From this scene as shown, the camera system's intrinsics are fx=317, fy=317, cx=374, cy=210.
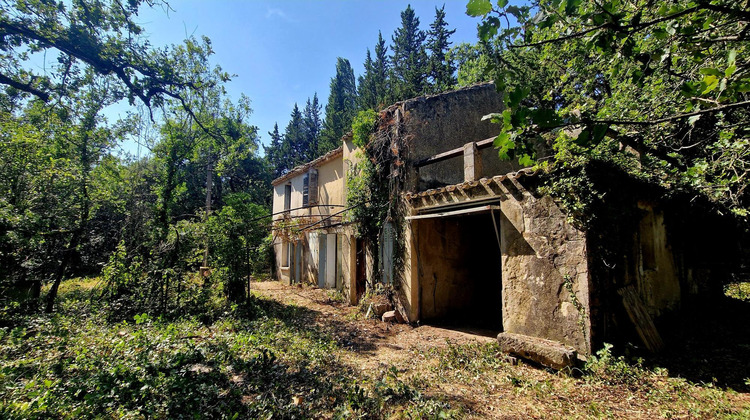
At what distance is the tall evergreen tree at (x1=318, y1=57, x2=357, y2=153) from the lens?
27.1 metres

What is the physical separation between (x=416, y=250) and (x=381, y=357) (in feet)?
9.18

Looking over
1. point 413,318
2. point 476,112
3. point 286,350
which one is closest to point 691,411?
point 413,318

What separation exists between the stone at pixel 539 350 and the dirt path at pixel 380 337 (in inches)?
45.7

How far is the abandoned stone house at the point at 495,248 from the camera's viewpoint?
16.6 ft

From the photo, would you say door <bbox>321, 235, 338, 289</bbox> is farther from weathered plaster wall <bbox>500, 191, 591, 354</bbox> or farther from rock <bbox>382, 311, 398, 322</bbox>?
weathered plaster wall <bbox>500, 191, 591, 354</bbox>

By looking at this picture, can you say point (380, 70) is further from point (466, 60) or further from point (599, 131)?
point (599, 131)

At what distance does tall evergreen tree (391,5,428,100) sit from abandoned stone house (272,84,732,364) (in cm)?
1306

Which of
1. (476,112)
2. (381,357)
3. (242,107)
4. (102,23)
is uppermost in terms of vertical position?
(242,107)

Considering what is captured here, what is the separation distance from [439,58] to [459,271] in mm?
20643

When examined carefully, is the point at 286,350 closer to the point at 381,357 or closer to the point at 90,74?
the point at 381,357

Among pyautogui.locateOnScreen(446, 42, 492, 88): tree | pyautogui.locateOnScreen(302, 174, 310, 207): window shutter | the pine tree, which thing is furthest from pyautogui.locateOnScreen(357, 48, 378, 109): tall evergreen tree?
pyautogui.locateOnScreen(302, 174, 310, 207): window shutter

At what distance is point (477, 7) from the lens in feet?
6.10

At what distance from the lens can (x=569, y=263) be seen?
502cm

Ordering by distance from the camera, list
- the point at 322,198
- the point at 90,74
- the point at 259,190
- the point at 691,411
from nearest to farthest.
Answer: the point at 691,411
the point at 90,74
the point at 322,198
the point at 259,190
